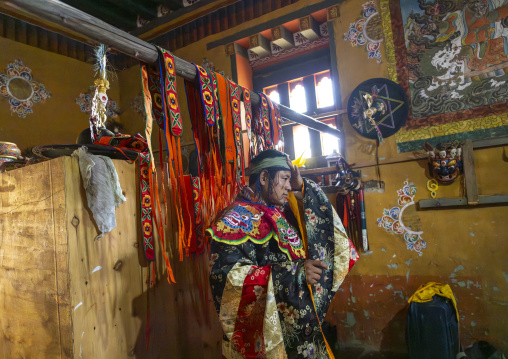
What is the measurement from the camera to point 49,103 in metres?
3.79

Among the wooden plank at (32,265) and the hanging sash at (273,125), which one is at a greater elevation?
the hanging sash at (273,125)

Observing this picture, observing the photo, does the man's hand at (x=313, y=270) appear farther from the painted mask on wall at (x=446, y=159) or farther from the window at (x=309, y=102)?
the window at (x=309, y=102)

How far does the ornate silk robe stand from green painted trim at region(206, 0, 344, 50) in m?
2.44

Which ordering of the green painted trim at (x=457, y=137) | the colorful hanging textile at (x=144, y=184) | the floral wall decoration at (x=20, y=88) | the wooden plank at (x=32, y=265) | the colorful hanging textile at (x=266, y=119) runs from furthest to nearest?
the floral wall decoration at (x=20, y=88) → the green painted trim at (x=457, y=137) → the colorful hanging textile at (x=266, y=119) → the colorful hanging textile at (x=144, y=184) → the wooden plank at (x=32, y=265)

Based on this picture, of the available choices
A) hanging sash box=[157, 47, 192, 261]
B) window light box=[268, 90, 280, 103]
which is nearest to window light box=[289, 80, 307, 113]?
window light box=[268, 90, 280, 103]

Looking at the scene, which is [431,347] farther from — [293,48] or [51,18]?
[293,48]

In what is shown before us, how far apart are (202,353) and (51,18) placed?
2.02m

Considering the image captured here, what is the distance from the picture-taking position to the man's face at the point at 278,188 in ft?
6.07

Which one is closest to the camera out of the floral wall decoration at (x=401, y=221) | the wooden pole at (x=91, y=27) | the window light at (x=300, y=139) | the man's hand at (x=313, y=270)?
the wooden pole at (x=91, y=27)

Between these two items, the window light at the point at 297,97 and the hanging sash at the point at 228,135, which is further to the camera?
the window light at the point at 297,97

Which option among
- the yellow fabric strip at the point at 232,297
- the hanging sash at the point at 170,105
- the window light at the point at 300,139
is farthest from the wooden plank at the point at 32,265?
the window light at the point at 300,139

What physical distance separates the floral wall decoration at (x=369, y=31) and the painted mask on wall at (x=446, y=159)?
0.96 meters

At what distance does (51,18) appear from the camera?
1.15 metres

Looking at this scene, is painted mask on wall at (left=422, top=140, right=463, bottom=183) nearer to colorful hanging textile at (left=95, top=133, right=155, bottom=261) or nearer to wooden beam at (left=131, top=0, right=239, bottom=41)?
colorful hanging textile at (left=95, top=133, right=155, bottom=261)
